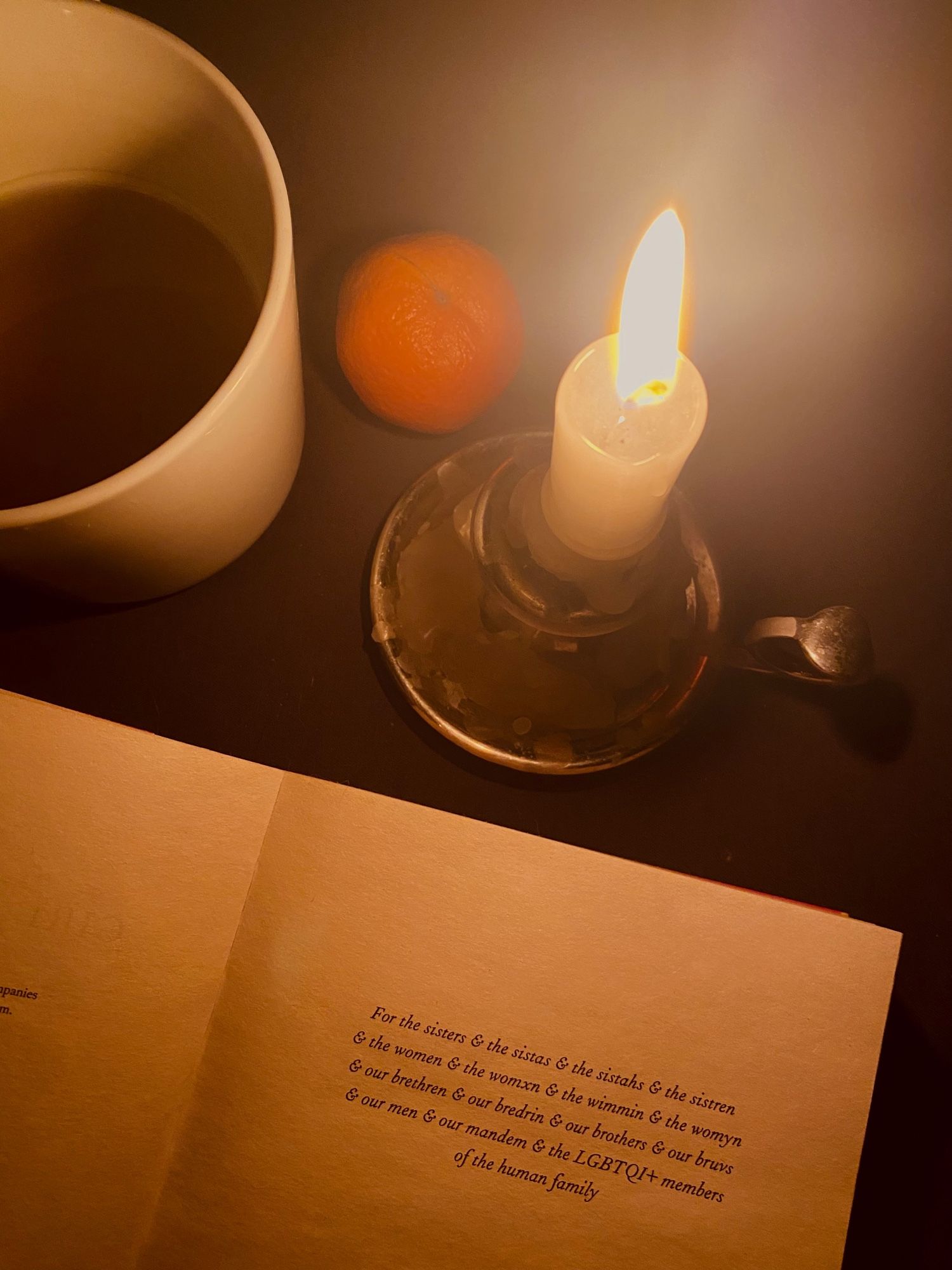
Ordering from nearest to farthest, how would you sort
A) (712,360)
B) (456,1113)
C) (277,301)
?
(277,301) < (456,1113) < (712,360)

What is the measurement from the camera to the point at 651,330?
346 mm

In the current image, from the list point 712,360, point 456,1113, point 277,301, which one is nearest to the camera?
point 277,301

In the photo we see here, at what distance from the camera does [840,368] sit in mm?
593

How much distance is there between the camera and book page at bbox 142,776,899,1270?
0.44m

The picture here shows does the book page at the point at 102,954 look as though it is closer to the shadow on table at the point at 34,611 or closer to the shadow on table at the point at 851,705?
the shadow on table at the point at 34,611

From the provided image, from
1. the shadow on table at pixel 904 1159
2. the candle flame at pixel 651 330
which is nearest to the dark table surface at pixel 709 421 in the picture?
the shadow on table at pixel 904 1159

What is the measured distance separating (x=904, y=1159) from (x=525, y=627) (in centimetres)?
39

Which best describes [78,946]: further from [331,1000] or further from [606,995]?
[606,995]

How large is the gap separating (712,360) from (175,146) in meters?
0.35

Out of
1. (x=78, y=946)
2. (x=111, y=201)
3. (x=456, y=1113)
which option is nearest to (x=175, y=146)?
(x=111, y=201)

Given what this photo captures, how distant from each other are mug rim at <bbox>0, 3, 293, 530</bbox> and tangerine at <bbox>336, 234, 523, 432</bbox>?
0.43ft

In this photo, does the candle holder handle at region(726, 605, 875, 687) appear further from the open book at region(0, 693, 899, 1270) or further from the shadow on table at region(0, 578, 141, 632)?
the shadow on table at region(0, 578, 141, 632)

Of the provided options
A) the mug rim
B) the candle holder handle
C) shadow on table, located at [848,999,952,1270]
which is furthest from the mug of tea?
shadow on table, located at [848,999,952,1270]

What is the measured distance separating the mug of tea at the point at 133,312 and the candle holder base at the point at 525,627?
0.10 meters
